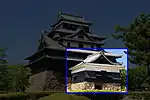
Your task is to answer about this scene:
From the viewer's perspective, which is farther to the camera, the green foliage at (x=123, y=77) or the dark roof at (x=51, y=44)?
the dark roof at (x=51, y=44)

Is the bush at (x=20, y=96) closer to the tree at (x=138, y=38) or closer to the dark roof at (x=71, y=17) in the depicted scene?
the tree at (x=138, y=38)

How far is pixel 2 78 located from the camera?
43406 millimetres

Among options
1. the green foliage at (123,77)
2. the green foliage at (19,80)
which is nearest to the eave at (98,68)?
the green foliage at (123,77)

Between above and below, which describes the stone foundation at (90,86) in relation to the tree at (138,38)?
below

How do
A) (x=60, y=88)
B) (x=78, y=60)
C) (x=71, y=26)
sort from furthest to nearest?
1. (x=71, y=26)
2. (x=60, y=88)
3. (x=78, y=60)

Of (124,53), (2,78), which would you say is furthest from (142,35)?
(2,78)

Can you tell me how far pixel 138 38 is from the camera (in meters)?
23.1

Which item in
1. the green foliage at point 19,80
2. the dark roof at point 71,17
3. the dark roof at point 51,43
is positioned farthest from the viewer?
the dark roof at point 71,17

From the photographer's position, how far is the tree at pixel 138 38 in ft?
74.2

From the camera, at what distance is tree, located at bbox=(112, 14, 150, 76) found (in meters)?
22.6

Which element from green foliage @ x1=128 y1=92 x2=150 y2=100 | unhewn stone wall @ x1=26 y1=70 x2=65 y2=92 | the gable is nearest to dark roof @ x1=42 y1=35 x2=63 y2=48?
the gable

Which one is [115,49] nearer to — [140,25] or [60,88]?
[140,25]

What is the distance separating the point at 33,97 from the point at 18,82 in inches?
418

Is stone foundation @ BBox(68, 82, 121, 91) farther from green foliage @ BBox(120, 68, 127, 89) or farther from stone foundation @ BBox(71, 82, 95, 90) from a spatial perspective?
green foliage @ BBox(120, 68, 127, 89)
